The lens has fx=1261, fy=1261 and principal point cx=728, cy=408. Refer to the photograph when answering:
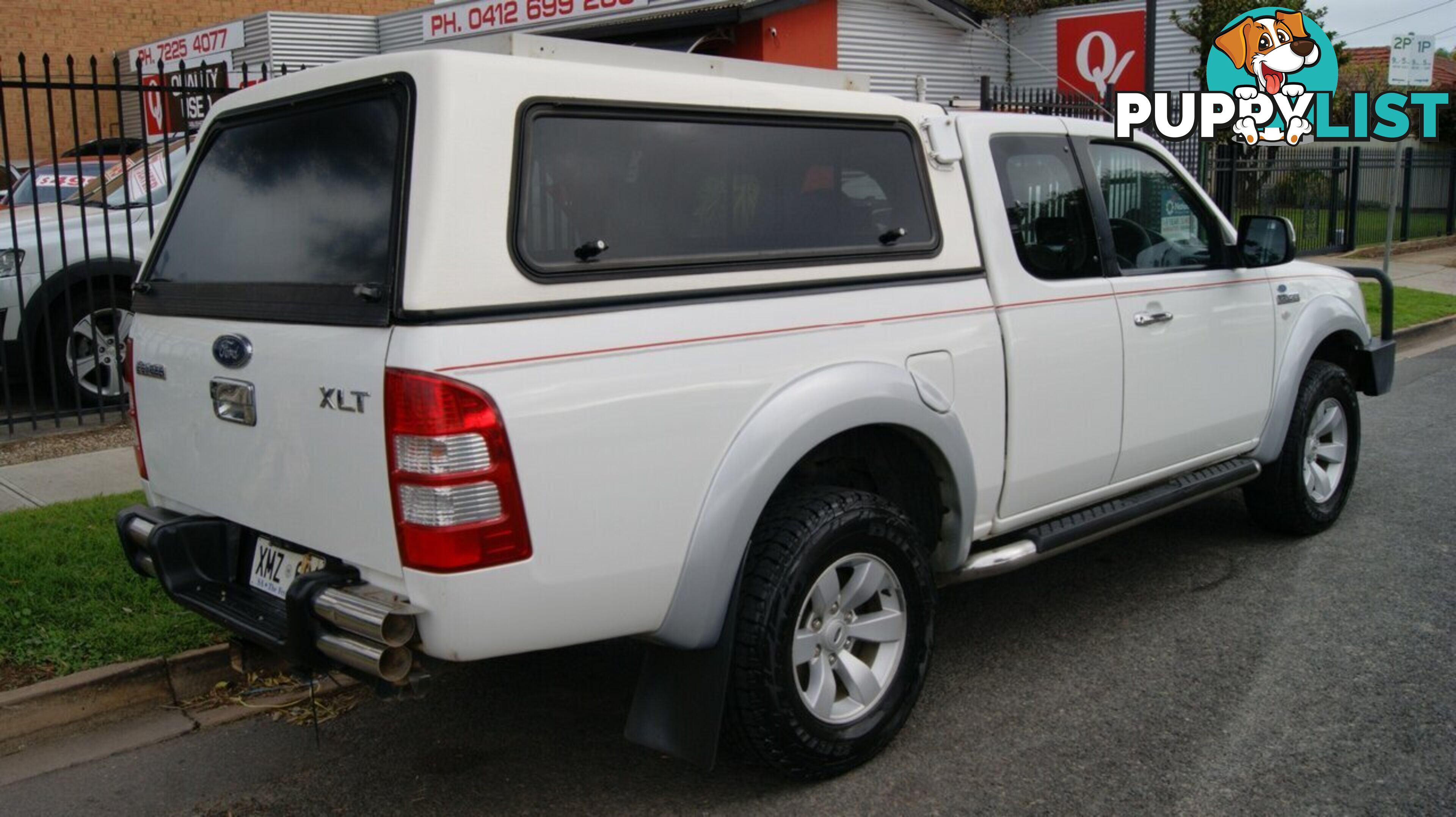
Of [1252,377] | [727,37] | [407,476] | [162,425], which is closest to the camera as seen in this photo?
[407,476]

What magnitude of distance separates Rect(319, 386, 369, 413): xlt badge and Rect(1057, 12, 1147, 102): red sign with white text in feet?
57.0

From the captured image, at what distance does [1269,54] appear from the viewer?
19.9m

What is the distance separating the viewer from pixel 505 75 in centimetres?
306

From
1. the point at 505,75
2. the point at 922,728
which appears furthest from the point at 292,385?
A: the point at 922,728

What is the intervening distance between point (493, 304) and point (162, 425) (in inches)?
55.8

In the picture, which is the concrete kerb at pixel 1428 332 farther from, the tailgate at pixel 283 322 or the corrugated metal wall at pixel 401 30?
the corrugated metal wall at pixel 401 30

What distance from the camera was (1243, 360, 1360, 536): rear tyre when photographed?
5660 millimetres

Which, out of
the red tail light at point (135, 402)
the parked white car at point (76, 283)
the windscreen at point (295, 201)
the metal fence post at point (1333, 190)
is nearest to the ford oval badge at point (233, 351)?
the windscreen at point (295, 201)

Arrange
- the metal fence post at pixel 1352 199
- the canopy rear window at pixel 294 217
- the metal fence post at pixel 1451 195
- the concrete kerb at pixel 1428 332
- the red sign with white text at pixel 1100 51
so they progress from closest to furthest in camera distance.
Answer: the canopy rear window at pixel 294 217 → the concrete kerb at pixel 1428 332 → the red sign with white text at pixel 1100 51 → the metal fence post at pixel 1352 199 → the metal fence post at pixel 1451 195

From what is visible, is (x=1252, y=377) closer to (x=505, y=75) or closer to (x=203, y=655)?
(x=505, y=75)

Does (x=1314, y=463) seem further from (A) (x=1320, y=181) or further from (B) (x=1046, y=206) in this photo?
(A) (x=1320, y=181)

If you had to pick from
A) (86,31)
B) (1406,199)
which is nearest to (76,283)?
(86,31)

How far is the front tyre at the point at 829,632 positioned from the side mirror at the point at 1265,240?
92.5 inches

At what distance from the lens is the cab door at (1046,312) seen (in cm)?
419
